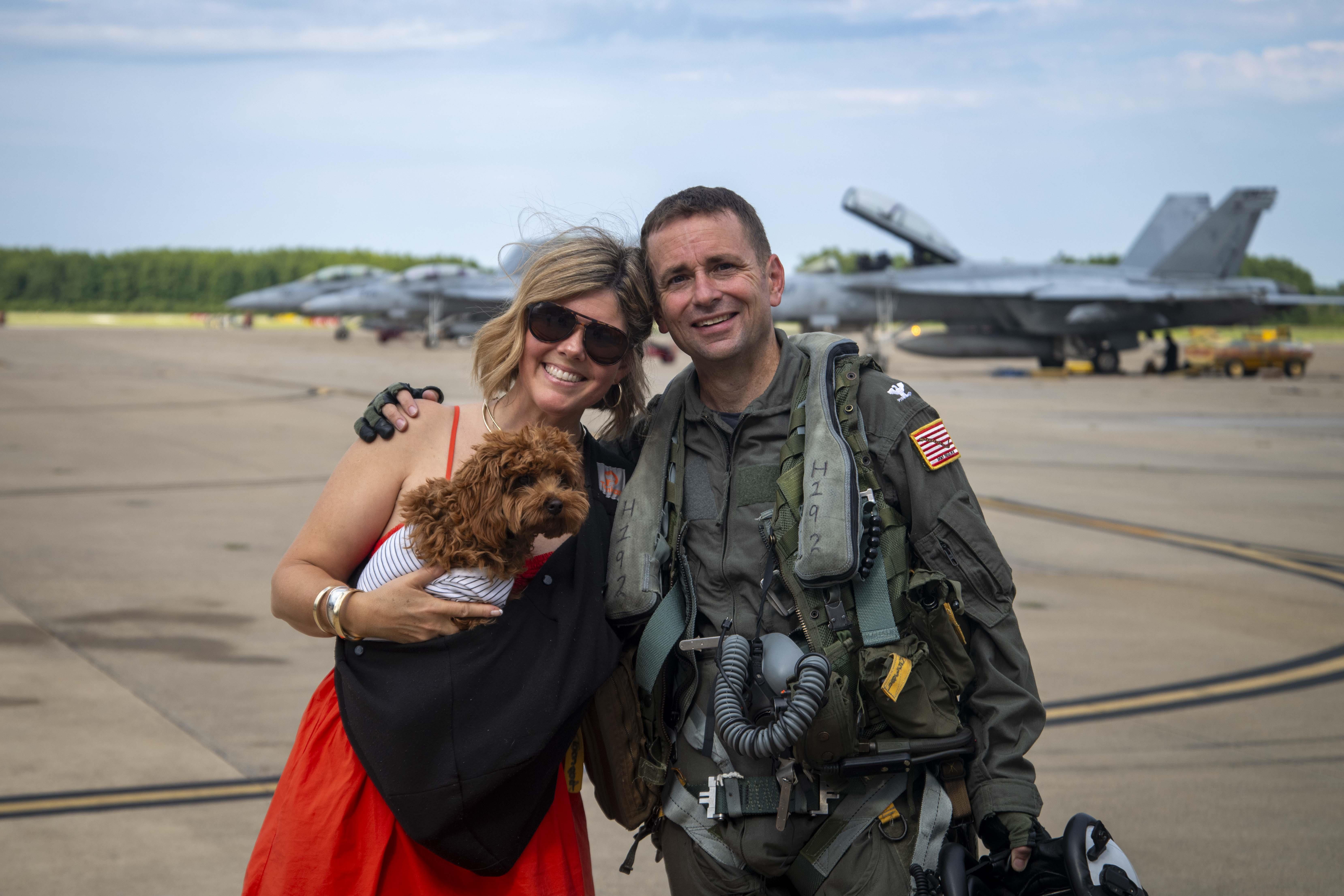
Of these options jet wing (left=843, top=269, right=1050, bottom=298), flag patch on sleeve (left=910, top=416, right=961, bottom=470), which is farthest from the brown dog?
jet wing (left=843, top=269, right=1050, bottom=298)

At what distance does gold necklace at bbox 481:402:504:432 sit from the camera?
247 cm

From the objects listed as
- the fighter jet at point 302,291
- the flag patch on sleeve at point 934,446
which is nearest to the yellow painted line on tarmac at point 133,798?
the flag patch on sleeve at point 934,446

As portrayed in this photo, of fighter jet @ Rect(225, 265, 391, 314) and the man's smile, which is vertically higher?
fighter jet @ Rect(225, 265, 391, 314)

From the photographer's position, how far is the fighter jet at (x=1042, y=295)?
109ft

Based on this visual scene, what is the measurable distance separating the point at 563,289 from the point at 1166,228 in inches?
1660

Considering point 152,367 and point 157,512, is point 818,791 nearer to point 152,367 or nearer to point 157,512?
point 157,512

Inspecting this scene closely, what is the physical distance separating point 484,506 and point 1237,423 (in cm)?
1935

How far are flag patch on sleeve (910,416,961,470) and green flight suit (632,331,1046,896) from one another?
1 cm

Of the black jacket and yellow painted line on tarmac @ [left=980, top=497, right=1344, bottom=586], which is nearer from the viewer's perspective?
Answer: the black jacket

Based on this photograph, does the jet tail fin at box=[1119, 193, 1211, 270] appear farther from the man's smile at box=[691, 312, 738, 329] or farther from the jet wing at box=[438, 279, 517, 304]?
the man's smile at box=[691, 312, 738, 329]

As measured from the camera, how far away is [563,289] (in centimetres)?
246

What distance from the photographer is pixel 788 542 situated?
90.3 inches

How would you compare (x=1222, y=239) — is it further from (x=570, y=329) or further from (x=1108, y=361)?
(x=570, y=329)

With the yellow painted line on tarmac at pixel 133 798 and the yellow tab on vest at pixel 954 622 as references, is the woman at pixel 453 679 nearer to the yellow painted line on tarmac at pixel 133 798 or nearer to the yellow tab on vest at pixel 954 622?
the yellow tab on vest at pixel 954 622
